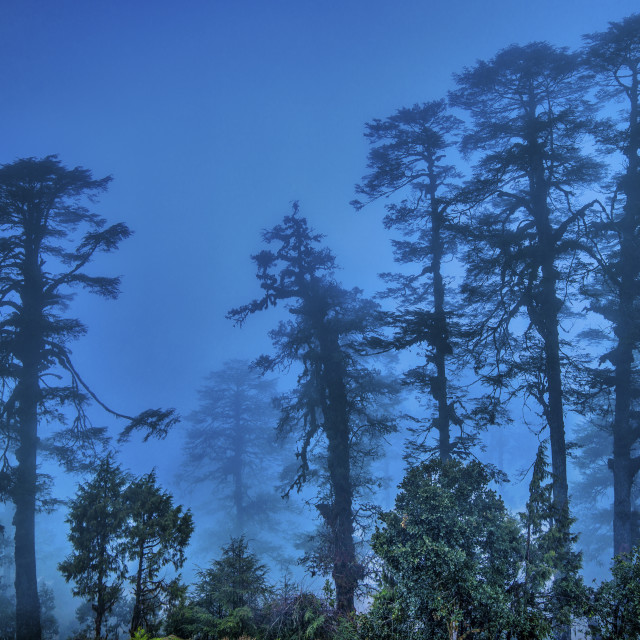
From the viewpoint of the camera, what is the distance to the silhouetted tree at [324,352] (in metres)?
17.0

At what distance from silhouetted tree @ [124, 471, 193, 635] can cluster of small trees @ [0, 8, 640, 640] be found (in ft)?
0.19

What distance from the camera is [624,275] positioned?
548 inches

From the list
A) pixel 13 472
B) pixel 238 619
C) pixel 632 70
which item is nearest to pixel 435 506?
pixel 238 619

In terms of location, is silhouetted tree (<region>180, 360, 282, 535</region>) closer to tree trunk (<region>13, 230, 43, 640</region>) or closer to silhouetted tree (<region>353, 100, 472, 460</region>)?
tree trunk (<region>13, 230, 43, 640</region>)

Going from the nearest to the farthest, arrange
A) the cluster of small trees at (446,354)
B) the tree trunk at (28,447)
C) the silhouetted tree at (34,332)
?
the cluster of small trees at (446,354), the tree trunk at (28,447), the silhouetted tree at (34,332)

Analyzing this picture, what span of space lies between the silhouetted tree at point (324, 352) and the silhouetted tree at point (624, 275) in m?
7.94

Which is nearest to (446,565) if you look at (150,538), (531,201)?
(150,538)

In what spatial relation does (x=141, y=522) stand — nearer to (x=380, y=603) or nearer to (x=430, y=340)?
(x=380, y=603)

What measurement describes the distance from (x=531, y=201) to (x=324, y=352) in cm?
1003

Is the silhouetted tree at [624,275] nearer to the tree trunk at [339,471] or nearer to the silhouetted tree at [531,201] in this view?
the silhouetted tree at [531,201]

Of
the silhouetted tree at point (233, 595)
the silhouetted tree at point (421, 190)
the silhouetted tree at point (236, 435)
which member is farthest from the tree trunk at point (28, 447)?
the silhouetted tree at point (236, 435)

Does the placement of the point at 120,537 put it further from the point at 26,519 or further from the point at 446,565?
the point at 446,565

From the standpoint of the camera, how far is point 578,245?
13.6m

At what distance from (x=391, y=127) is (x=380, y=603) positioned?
659 inches
